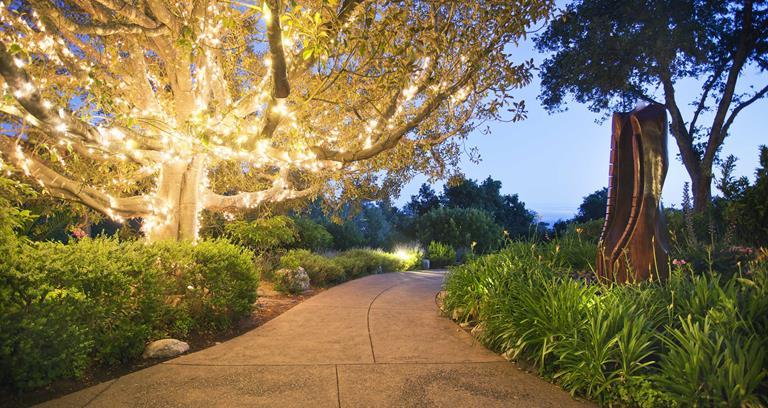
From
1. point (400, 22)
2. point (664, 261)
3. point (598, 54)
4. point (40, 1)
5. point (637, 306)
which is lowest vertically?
point (637, 306)

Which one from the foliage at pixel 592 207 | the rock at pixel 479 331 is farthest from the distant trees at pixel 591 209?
the rock at pixel 479 331

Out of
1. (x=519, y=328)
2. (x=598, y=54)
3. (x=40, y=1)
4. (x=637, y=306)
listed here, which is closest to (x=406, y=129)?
(x=519, y=328)

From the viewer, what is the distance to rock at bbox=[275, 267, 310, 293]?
1021 cm

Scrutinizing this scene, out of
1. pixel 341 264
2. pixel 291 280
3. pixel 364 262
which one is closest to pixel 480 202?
pixel 364 262

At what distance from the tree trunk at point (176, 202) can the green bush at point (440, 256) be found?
52.8ft

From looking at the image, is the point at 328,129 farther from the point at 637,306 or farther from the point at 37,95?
the point at 637,306

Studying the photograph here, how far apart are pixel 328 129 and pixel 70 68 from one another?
5360 mm

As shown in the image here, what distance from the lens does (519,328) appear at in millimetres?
5031

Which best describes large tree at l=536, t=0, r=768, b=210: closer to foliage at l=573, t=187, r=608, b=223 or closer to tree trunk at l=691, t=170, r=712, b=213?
tree trunk at l=691, t=170, r=712, b=213

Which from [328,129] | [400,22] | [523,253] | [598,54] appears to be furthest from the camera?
[598,54]

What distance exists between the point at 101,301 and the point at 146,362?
893 millimetres

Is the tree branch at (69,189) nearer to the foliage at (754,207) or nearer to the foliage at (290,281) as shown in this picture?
the foliage at (290,281)

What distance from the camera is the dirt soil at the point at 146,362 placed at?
148 inches

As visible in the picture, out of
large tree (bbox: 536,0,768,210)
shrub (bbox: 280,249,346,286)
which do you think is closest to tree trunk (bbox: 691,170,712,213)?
large tree (bbox: 536,0,768,210)
